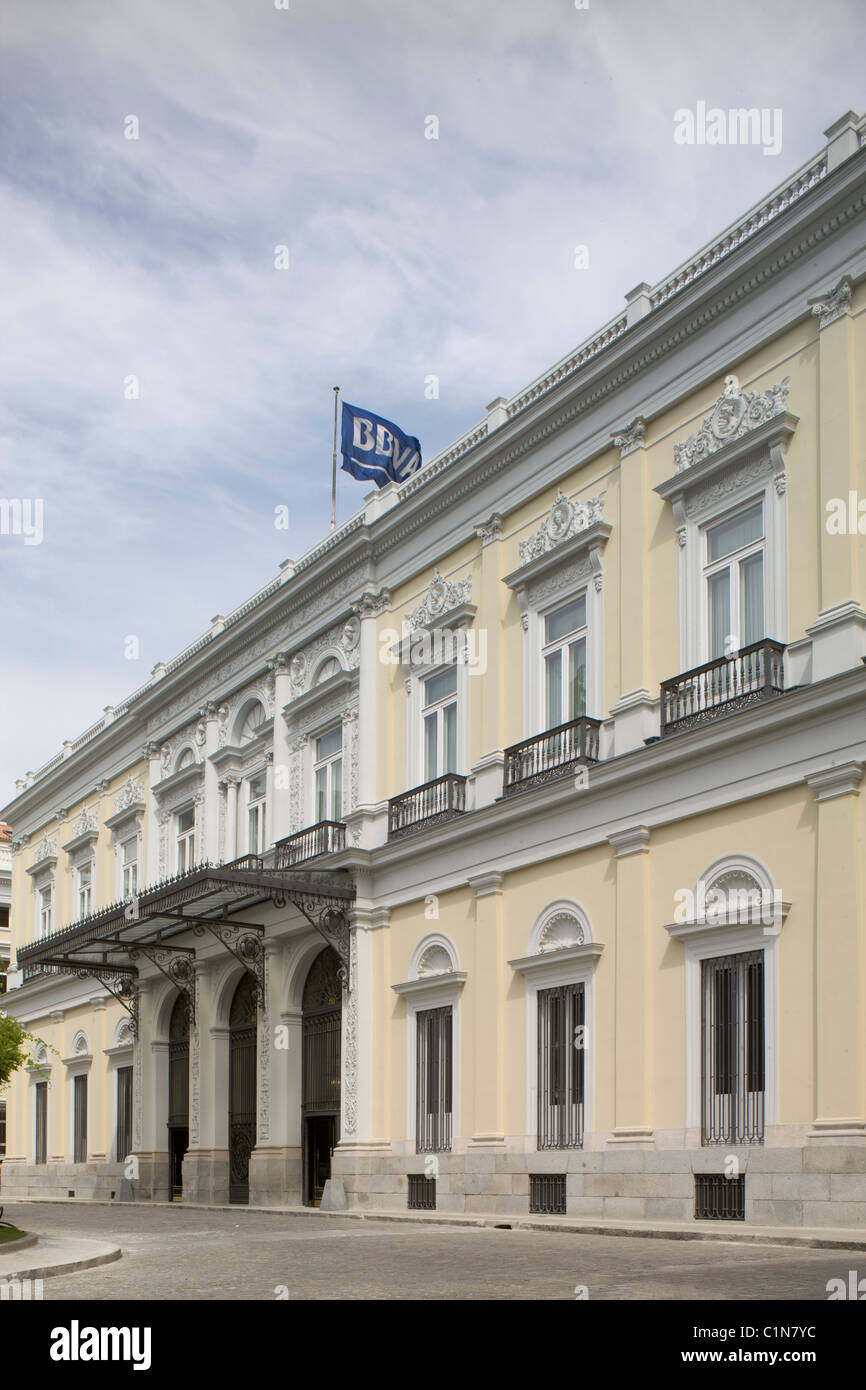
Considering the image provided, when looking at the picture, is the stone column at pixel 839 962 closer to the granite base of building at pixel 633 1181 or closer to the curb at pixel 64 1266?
the granite base of building at pixel 633 1181

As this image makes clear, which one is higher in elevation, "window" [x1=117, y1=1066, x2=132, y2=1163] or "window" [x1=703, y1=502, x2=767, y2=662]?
"window" [x1=703, y1=502, x2=767, y2=662]

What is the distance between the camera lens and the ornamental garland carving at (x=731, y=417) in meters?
20.1

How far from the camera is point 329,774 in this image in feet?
99.0

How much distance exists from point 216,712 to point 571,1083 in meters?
15.1

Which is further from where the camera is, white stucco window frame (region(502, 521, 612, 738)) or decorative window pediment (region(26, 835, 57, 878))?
decorative window pediment (region(26, 835, 57, 878))

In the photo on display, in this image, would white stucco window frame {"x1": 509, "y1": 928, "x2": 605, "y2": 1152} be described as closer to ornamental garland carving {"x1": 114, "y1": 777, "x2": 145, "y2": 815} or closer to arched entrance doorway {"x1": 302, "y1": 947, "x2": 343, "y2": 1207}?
arched entrance doorway {"x1": 302, "y1": 947, "x2": 343, "y2": 1207}

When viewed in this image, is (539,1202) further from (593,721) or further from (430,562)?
(430,562)

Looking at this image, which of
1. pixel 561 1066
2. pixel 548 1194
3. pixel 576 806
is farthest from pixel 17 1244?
pixel 576 806

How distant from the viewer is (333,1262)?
14.3 m

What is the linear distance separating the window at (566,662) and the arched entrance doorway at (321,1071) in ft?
24.8

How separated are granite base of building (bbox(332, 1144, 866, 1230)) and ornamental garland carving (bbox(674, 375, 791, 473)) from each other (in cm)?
901

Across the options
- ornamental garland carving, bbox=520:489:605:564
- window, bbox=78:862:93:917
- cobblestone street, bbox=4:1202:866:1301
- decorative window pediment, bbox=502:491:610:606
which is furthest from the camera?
window, bbox=78:862:93:917

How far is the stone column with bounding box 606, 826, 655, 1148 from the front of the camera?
66.9ft

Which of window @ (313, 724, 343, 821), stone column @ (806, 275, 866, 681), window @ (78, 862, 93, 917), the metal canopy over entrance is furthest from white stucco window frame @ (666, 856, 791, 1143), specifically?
window @ (78, 862, 93, 917)
